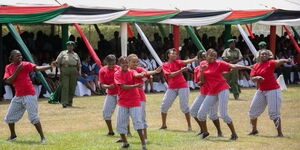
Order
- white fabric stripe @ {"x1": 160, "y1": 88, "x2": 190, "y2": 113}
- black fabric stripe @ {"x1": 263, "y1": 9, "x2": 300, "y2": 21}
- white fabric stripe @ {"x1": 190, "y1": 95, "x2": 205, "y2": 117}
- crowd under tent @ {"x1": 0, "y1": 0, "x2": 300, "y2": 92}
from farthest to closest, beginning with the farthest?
1. black fabric stripe @ {"x1": 263, "y1": 9, "x2": 300, "y2": 21}
2. crowd under tent @ {"x1": 0, "y1": 0, "x2": 300, "y2": 92}
3. white fabric stripe @ {"x1": 160, "y1": 88, "x2": 190, "y2": 113}
4. white fabric stripe @ {"x1": 190, "y1": 95, "x2": 205, "y2": 117}

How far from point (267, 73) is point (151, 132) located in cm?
256

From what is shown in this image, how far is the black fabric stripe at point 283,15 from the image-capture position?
27.7m

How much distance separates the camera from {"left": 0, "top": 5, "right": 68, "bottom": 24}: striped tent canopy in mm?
20875

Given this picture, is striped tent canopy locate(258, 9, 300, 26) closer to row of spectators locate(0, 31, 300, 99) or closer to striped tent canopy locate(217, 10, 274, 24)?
striped tent canopy locate(217, 10, 274, 24)

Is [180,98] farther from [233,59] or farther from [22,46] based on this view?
[22,46]

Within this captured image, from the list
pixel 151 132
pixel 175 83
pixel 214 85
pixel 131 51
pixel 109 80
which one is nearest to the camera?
pixel 214 85

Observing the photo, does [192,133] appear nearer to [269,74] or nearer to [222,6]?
[269,74]

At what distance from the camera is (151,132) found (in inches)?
594

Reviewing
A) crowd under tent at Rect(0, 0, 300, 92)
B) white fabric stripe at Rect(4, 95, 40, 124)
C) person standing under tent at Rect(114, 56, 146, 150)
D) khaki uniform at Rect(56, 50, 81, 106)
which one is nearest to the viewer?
person standing under tent at Rect(114, 56, 146, 150)

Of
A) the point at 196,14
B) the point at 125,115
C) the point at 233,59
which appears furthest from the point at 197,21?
the point at 125,115

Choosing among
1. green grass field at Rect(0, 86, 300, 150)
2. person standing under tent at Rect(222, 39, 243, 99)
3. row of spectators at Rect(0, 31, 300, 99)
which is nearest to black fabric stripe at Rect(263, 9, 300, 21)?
row of spectators at Rect(0, 31, 300, 99)

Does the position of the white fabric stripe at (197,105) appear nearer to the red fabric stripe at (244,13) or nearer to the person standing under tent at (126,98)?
the person standing under tent at (126,98)

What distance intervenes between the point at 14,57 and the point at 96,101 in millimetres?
8782

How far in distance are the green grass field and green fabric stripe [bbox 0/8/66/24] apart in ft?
7.60
